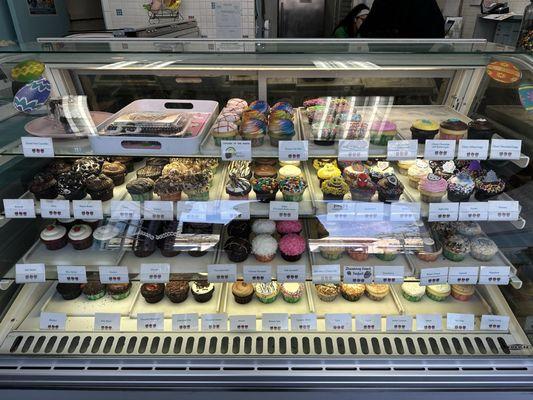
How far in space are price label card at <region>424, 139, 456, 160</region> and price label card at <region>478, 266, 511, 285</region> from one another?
733 mm

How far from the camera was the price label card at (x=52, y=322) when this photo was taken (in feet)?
7.22

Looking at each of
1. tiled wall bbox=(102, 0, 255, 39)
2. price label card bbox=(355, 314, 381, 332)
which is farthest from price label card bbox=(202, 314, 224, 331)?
tiled wall bbox=(102, 0, 255, 39)

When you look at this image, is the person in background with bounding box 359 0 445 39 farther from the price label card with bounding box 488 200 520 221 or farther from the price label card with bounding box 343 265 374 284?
the price label card with bounding box 343 265 374 284

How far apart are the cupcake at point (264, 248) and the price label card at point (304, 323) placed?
364 mm

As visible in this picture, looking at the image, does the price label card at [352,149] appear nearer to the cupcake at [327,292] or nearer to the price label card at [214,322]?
the cupcake at [327,292]

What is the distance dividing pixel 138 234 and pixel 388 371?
1.54m

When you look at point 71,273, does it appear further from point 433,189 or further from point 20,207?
point 433,189

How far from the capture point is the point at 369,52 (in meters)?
1.84

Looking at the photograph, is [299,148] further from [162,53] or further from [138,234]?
[138,234]

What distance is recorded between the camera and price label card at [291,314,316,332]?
2.20m

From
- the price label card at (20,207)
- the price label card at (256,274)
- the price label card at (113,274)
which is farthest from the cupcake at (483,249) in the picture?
the price label card at (20,207)

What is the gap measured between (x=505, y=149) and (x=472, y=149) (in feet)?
0.59

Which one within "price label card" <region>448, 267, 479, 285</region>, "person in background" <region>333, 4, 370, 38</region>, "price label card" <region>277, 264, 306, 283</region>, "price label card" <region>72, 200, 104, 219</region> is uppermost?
"person in background" <region>333, 4, 370, 38</region>

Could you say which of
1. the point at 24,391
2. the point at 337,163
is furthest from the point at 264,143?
the point at 24,391
